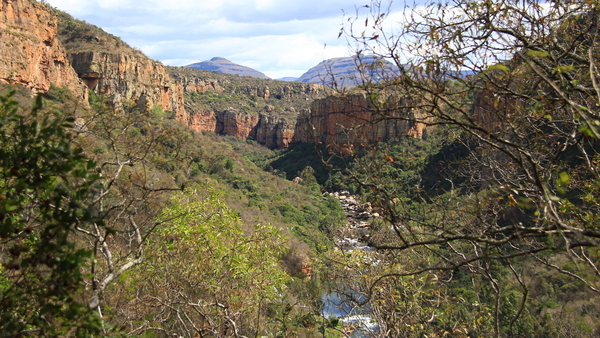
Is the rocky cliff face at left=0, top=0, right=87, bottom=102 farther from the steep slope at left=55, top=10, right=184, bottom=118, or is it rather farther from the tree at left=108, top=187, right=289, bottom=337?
the tree at left=108, top=187, right=289, bottom=337

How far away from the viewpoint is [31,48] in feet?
76.8

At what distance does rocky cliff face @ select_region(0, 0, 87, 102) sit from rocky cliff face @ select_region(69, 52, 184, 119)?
5416 millimetres

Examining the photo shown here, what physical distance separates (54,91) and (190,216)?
24261mm

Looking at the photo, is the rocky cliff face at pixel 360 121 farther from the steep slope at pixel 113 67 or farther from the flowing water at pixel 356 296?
the steep slope at pixel 113 67

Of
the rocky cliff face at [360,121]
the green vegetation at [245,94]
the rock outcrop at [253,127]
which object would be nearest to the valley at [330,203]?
the rocky cliff face at [360,121]

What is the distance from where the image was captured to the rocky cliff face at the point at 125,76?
119 ft

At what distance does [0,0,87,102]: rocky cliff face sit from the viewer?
21.3m

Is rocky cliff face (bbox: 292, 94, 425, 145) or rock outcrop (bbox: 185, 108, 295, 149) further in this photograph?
rock outcrop (bbox: 185, 108, 295, 149)

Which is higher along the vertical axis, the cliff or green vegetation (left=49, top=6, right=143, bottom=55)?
green vegetation (left=49, top=6, right=143, bottom=55)

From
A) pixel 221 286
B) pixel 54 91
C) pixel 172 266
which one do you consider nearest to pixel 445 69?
pixel 221 286

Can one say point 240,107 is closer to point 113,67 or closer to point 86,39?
point 86,39

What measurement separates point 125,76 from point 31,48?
50.9 ft

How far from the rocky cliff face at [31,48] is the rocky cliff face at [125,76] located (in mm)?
5416

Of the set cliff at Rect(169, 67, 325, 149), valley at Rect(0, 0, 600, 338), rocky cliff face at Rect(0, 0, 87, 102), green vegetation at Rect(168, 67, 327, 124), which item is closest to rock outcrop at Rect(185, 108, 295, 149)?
cliff at Rect(169, 67, 325, 149)
